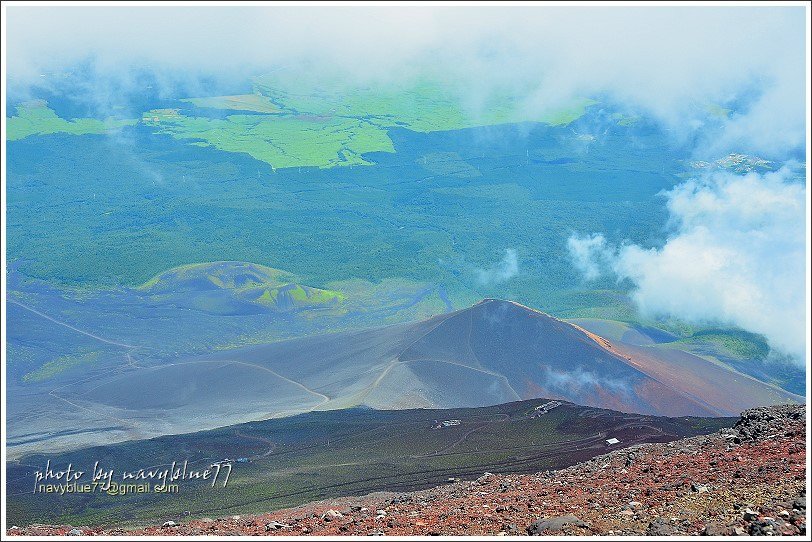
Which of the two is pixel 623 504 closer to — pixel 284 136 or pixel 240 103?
pixel 284 136

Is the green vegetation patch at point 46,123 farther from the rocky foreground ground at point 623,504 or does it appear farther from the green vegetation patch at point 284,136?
the rocky foreground ground at point 623,504

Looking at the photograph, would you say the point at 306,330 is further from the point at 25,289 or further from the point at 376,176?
the point at 376,176

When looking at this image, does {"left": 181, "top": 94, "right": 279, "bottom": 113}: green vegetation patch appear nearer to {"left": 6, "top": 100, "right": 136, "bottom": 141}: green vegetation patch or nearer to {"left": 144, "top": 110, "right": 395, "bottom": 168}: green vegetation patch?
{"left": 144, "top": 110, "right": 395, "bottom": 168}: green vegetation patch

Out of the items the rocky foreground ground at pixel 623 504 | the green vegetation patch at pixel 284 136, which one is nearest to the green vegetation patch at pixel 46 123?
the green vegetation patch at pixel 284 136

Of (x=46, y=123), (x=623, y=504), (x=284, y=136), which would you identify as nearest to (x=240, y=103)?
(x=284, y=136)

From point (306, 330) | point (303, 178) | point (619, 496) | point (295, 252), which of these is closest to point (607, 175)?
point (303, 178)

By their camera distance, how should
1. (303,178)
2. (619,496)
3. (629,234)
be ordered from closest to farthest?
(619,496) → (629,234) → (303,178)
